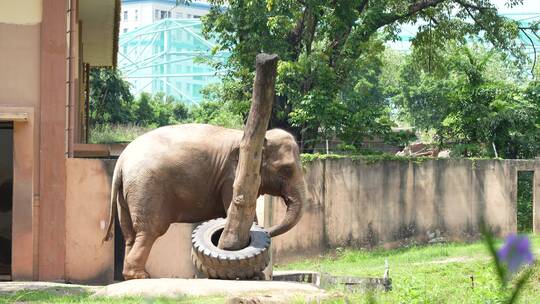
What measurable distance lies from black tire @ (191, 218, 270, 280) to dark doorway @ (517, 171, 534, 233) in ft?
38.6

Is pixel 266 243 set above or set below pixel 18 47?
below

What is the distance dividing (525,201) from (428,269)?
7.37 metres

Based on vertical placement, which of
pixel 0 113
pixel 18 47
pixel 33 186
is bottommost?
pixel 33 186

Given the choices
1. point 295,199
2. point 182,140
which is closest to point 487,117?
point 295,199

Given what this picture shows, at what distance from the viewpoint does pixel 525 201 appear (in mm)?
19703

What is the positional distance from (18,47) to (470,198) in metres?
10.3

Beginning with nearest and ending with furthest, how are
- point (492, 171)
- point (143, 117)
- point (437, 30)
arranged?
point (492, 171) → point (437, 30) → point (143, 117)

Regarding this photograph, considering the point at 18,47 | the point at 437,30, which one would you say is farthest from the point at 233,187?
the point at 437,30

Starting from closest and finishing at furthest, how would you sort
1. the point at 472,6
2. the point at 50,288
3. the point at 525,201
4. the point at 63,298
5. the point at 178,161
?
the point at 63,298, the point at 50,288, the point at 178,161, the point at 525,201, the point at 472,6

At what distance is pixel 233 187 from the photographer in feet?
30.5

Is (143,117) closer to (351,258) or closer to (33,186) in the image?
(351,258)

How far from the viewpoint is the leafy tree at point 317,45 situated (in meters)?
20.1

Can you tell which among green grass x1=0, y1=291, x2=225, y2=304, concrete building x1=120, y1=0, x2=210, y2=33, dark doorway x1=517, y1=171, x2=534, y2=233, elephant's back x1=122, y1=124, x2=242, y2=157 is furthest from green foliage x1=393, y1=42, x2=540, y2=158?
concrete building x1=120, y1=0, x2=210, y2=33

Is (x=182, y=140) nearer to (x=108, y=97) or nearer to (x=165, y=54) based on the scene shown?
(x=108, y=97)
